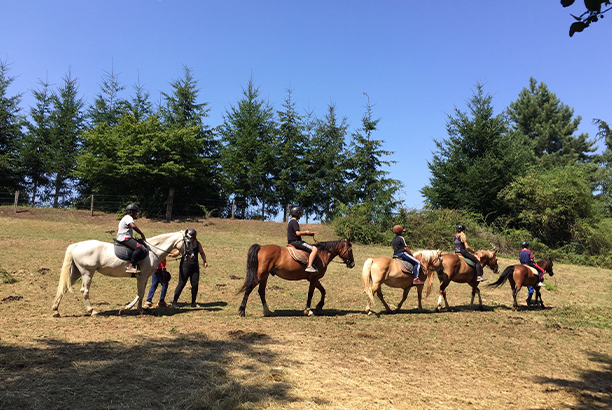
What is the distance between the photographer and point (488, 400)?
17.3 ft

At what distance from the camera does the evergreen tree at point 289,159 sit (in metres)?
34.0

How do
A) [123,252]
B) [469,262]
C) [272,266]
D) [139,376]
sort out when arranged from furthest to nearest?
[469,262] < [272,266] < [123,252] < [139,376]

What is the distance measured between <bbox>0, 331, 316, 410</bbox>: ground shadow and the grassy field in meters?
0.02

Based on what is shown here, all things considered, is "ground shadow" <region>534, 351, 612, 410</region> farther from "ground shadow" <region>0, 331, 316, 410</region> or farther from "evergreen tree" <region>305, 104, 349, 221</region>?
"evergreen tree" <region>305, 104, 349, 221</region>

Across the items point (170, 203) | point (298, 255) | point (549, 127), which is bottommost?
point (298, 255)

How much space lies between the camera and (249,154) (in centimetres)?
3334

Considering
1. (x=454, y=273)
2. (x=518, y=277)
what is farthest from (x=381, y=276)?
(x=518, y=277)

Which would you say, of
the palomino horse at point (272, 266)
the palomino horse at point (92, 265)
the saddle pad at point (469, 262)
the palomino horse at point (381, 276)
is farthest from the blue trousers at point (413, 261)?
the palomino horse at point (92, 265)

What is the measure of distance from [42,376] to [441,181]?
31.2 metres

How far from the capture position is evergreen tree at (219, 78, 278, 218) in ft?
107

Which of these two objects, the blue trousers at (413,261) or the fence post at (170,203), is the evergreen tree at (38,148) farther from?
the blue trousers at (413,261)

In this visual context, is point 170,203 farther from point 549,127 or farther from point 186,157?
point 549,127

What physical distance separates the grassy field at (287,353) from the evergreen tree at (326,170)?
22.0 metres

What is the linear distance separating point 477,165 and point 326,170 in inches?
488
